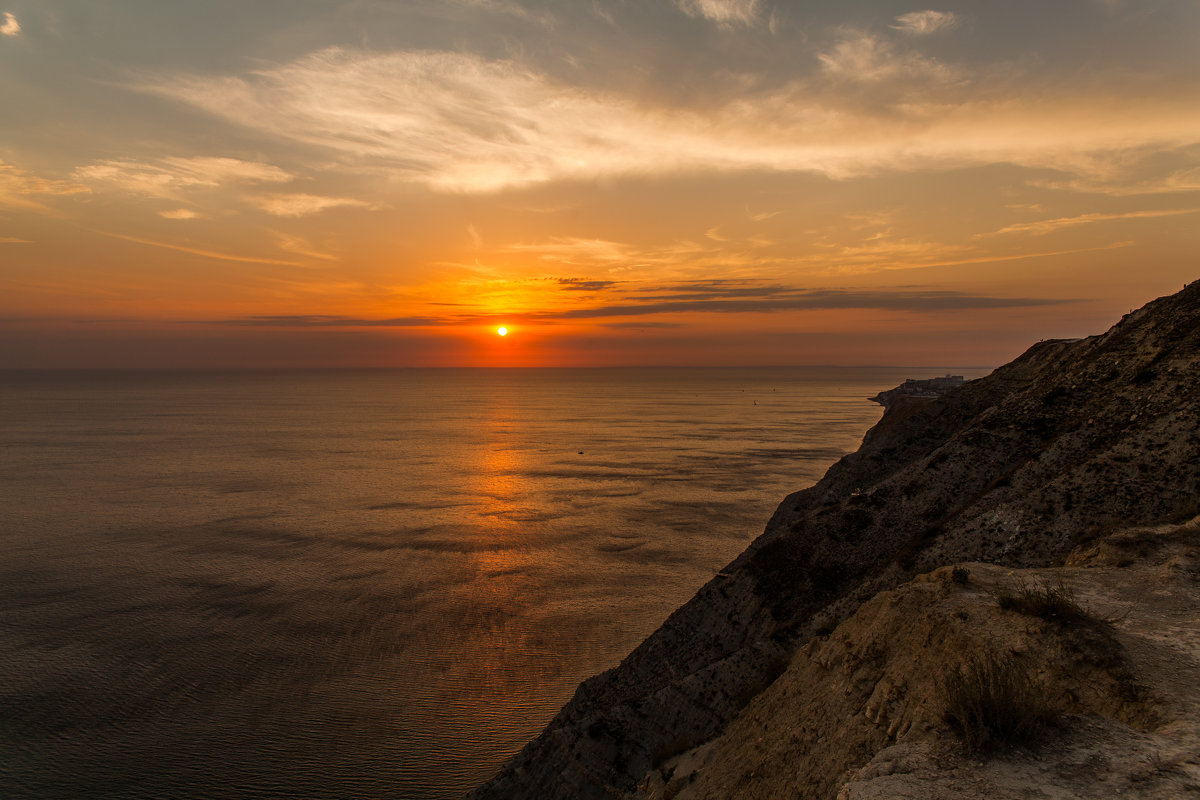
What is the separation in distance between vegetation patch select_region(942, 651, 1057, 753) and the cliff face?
8.93m

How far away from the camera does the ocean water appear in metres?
23.5

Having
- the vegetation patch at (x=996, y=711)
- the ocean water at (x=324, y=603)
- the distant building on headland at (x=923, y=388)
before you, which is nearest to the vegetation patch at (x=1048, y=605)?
the vegetation patch at (x=996, y=711)

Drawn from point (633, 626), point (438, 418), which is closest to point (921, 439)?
point (633, 626)

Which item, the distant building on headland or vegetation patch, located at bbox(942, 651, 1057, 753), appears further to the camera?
the distant building on headland

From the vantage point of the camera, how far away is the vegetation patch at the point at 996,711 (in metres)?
7.02

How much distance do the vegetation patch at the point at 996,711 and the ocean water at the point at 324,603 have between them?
19.2 meters

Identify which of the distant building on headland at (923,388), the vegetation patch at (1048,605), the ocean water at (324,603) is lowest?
the ocean water at (324,603)

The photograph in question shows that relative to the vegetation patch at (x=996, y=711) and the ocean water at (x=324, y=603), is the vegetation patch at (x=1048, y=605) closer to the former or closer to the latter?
the vegetation patch at (x=996, y=711)

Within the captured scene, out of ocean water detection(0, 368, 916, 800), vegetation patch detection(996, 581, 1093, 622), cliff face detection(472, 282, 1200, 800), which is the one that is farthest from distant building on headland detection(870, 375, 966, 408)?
vegetation patch detection(996, 581, 1093, 622)

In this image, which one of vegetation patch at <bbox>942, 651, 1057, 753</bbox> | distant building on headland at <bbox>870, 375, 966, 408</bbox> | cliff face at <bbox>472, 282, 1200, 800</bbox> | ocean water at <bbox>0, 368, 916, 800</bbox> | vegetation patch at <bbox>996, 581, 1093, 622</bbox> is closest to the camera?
vegetation patch at <bbox>942, 651, 1057, 753</bbox>

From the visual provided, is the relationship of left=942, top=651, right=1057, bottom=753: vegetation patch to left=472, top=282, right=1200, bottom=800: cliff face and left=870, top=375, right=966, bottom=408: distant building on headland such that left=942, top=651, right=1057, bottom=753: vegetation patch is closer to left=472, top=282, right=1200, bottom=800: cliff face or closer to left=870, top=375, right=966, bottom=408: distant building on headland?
left=472, top=282, right=1200, bottom=800: cliff face

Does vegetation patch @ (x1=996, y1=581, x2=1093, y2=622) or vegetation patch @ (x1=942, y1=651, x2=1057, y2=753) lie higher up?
vegetation patch @ (x1=996, y1=581, x2=1093, y2=622)

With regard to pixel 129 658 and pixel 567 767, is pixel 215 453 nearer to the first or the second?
pixel 129 658

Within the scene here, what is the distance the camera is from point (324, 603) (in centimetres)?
3697
